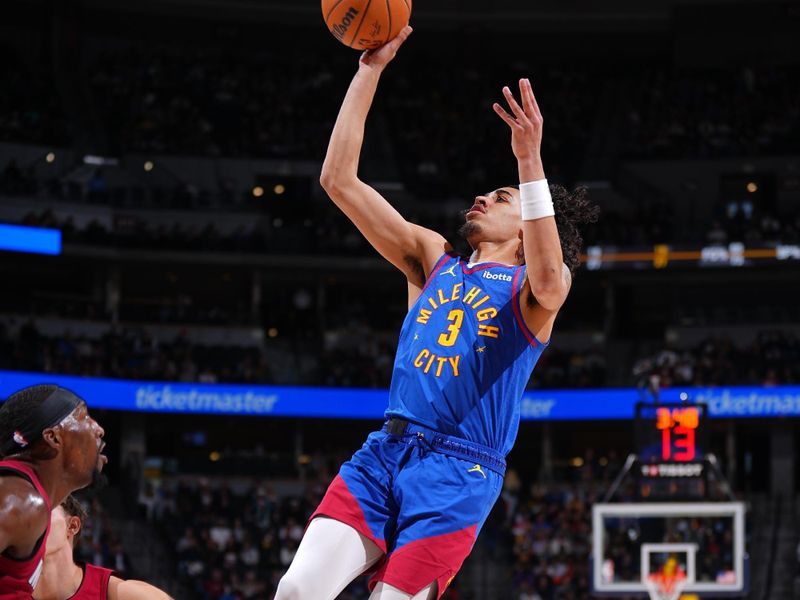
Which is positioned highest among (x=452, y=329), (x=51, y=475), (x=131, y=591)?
(x=452, y=329)

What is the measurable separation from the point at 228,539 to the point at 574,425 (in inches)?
419

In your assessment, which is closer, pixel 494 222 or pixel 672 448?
pixel 494 222

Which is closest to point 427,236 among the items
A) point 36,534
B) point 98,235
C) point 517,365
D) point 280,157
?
point 517,365

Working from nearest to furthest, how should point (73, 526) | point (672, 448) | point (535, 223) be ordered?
1. point (535, 223)
2. point (73, 526)
3. point (672, 448)

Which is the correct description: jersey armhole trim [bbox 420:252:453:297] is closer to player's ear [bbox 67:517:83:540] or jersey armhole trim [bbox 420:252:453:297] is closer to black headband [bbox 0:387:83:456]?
black headband [bbox 0:387:83:456]

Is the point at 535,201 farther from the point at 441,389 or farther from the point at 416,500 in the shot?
the point at 416,500

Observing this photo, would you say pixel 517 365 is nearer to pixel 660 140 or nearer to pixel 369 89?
pixel 369 89

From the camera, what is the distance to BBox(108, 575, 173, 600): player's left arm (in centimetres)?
614

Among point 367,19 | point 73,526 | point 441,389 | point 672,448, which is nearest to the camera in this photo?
point 441,389

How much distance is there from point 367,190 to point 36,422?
6.60 feet

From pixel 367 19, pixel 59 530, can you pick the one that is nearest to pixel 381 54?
pixel 367 19

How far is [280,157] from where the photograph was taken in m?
36.3

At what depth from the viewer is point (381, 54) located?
6004mm

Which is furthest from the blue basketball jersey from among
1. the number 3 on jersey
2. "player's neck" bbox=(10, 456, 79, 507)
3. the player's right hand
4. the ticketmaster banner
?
the ticketmaster banner
